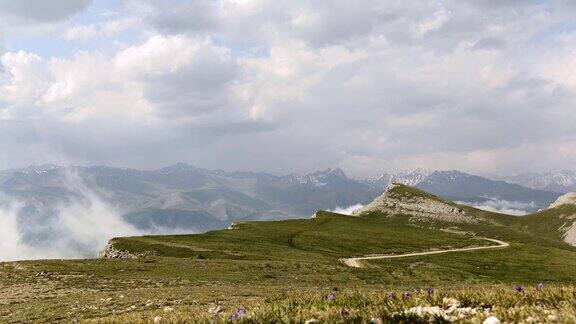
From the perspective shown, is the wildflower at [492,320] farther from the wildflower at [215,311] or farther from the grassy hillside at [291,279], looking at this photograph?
the wildflower at [215,311]

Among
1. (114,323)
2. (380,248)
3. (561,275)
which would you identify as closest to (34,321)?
(114,323)

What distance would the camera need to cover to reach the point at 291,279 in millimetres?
56750

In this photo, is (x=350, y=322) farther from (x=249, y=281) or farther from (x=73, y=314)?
(x=249, y=281)

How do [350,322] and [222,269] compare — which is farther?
[222,269]

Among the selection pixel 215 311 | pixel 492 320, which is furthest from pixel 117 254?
pixel 492 320

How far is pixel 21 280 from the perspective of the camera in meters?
48.4

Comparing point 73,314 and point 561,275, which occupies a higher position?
point 73,314

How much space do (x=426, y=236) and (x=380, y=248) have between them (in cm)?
3750

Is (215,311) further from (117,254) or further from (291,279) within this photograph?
(117,254)

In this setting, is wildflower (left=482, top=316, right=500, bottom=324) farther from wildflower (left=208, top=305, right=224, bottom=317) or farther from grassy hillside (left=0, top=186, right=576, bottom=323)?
wildflower (left=208, top=305, right=224, bottom=317)

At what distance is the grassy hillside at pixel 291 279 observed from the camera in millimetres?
10953

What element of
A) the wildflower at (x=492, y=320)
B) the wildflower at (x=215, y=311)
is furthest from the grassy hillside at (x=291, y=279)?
the wildflower at (x=492, y=320)

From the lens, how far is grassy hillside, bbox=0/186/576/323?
11.0 m

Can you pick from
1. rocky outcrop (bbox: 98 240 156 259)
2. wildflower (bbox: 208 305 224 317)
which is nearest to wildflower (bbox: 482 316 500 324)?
wildflower (bbox: 208 305 224 317)
